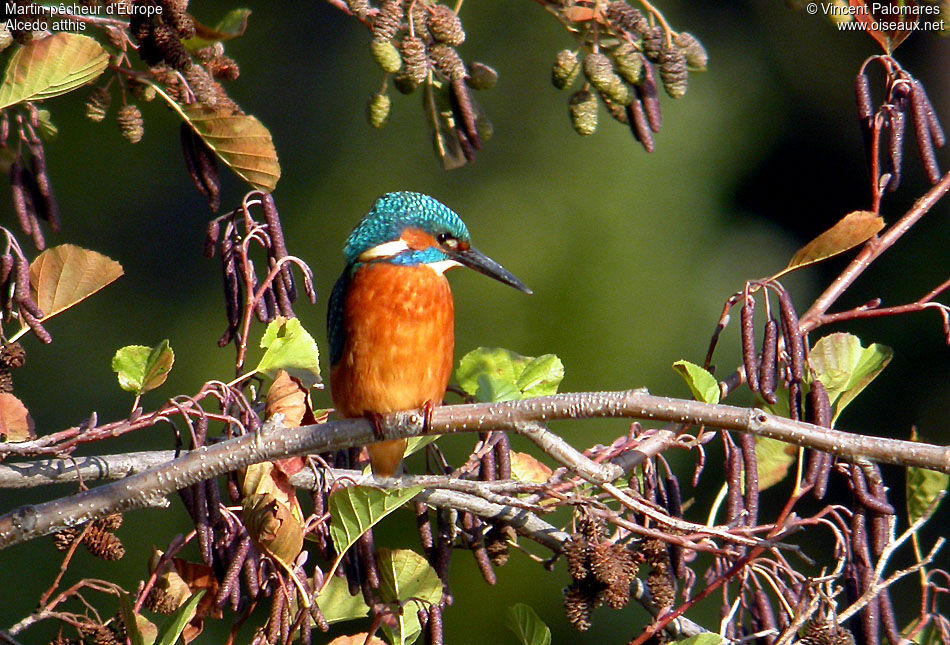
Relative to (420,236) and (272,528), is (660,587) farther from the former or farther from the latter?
(420,236)

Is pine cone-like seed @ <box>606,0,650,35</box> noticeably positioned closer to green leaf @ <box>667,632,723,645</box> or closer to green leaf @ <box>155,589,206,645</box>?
green leaf @ <box>667,632,723,645</box>

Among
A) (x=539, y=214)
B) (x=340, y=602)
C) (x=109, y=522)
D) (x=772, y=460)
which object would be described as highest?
(x=772, y=460)

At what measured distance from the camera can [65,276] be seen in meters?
1.51

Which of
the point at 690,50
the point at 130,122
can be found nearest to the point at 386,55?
the point at 130,122

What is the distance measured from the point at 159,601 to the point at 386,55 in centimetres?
76

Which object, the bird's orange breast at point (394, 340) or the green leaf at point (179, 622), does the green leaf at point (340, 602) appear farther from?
the bird's orange breast at point (394, 340)

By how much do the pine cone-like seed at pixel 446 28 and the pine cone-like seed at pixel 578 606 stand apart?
0.75 meters

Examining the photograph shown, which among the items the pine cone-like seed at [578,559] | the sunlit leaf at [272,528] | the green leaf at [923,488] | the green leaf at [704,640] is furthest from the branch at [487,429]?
the green leaf at [923,488]

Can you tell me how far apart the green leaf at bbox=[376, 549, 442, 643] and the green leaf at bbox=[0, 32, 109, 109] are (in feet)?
2.28

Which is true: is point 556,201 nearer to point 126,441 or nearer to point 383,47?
point 126,441

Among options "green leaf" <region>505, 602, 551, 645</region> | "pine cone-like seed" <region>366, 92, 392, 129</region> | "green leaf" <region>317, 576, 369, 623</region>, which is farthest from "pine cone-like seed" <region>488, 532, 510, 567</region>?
"pine cone-like seed" <region>366, 92, 392, 129</region>

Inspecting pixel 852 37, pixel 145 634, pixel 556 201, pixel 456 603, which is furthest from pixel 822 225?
pixel 145 634

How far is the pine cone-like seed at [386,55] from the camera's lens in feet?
4.99

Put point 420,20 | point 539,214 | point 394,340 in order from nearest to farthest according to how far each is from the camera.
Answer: point 420,20 < point 394,340 < point 539,214
